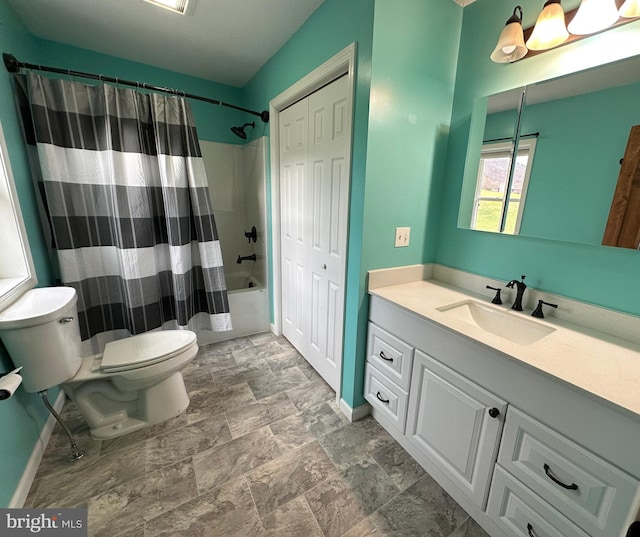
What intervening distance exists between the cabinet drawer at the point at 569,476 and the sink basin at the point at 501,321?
0.44 meters

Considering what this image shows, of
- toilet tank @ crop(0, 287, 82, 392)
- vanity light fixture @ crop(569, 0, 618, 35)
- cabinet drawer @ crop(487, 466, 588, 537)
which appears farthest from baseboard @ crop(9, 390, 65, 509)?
vanity light fixture @ crop(569, 0, 618, 35)

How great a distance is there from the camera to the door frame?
1419 mm

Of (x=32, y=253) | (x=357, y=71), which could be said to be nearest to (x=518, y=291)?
(x=357, y=71)

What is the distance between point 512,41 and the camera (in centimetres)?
116

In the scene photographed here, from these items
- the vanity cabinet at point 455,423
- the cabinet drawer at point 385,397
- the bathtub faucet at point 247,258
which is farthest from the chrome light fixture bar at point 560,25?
the bathtub faucet at point 247,258

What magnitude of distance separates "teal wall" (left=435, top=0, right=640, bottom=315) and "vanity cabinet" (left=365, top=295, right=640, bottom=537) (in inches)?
23.8

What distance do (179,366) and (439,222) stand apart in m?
1.87

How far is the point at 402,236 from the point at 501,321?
0.67 m

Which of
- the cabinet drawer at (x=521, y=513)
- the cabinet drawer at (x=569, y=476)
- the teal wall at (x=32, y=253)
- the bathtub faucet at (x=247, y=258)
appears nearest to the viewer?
the cabinet drawer at (x=569, y=476)

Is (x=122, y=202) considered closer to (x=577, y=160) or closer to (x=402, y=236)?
(x=402, y=236)

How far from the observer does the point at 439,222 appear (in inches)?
69.6

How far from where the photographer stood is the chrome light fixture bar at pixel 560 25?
99cm

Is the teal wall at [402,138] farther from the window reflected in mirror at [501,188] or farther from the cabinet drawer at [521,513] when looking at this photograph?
A: the cabinet drawer at [521,513]

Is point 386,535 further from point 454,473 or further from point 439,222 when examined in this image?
point 439,222
